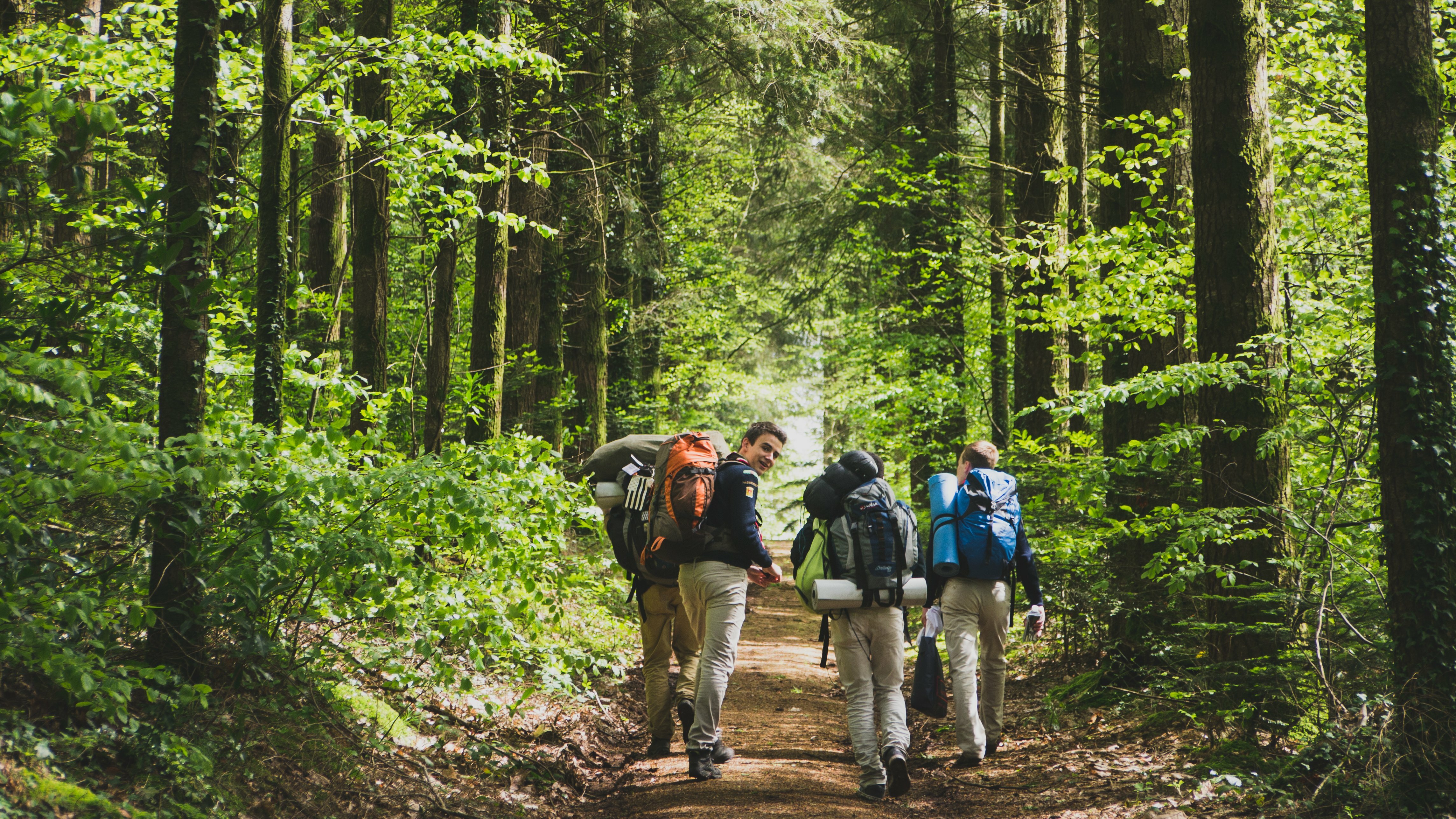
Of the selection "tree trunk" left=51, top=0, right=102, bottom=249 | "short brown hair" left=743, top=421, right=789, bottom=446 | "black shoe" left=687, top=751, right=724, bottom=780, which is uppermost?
"tree trunk" left=51, top=0, right=102, bottom=249

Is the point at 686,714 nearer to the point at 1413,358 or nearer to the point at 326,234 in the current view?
the point at 1413,358

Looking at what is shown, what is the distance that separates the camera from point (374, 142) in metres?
7.33

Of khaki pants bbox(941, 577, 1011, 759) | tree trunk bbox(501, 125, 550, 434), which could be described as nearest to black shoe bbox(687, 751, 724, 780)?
khaki pants bbox(941, 577, 1011, 759)

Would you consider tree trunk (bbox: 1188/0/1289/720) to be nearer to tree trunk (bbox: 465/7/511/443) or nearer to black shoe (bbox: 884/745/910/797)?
black shoe (bbox: 884/745/910/797)

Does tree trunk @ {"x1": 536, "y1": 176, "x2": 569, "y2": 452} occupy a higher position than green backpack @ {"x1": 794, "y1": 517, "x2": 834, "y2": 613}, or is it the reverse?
tree trunk @ {"x1": 536, "y1": 176, "x2": 569, "y2": 452}

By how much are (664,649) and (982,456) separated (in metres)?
2.69

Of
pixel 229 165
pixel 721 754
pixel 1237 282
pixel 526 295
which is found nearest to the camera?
pixel 229 165

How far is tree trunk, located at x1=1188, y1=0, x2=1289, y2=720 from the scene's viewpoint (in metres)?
5.99

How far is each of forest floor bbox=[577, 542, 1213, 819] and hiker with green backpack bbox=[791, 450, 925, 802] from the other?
0.97ft

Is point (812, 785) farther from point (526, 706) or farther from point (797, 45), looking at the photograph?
point (797, 45)

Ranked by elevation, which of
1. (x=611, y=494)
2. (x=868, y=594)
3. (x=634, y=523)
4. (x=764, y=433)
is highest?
(x=764, y=433)

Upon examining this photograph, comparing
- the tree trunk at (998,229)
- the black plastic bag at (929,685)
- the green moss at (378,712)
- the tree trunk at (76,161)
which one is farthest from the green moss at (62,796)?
the tree trunk at (998,229)

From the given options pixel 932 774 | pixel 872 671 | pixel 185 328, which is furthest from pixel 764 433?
pixel 185 328

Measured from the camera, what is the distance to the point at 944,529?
6.58 metres
